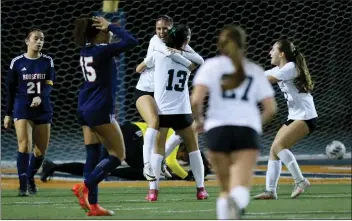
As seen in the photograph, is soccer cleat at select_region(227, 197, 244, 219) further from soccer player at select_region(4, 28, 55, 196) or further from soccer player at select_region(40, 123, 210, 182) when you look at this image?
soccer player at select_region(40, 123, 210, 182)

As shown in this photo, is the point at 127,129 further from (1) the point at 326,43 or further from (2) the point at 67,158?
(1) the point at 326,43

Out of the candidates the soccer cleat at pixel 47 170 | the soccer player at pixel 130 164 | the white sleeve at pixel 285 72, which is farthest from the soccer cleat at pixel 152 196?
the soccer cleat at pixel 47 170

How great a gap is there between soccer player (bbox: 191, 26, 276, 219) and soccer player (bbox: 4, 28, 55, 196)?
4812 millimetres

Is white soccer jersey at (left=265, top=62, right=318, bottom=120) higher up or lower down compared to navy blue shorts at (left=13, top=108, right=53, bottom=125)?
higher up

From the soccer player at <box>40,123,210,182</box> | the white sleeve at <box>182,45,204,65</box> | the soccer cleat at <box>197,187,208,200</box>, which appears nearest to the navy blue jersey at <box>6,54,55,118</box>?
the soccer player at <box>40,123,210,182</box>

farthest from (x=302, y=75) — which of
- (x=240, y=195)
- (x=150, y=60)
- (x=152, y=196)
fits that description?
(x=240, y=195)

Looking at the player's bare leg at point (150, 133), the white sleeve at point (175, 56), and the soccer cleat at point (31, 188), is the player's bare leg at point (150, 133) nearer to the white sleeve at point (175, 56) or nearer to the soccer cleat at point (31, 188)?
the white sleeve at point (175, 56)

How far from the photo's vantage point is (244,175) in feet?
24.1

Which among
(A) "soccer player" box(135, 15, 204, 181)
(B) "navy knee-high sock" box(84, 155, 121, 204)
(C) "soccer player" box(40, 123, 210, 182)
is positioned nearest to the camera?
(B) "navy knee-high sock" box(84, 155, 121, 204)

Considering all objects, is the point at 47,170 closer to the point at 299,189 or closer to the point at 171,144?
the point at 171,144

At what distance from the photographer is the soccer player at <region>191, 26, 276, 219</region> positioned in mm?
7441

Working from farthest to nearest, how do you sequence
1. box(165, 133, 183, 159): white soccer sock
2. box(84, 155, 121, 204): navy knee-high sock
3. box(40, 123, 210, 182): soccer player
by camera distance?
box(40, 123, 210, 182): soccer player, box(165, 133, 183, 159): white soccer sock, box(84, 155, 121, 204): navy knee-high sock

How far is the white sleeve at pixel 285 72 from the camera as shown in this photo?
36.0 feet

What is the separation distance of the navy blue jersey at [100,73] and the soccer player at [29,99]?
2.71 meters
